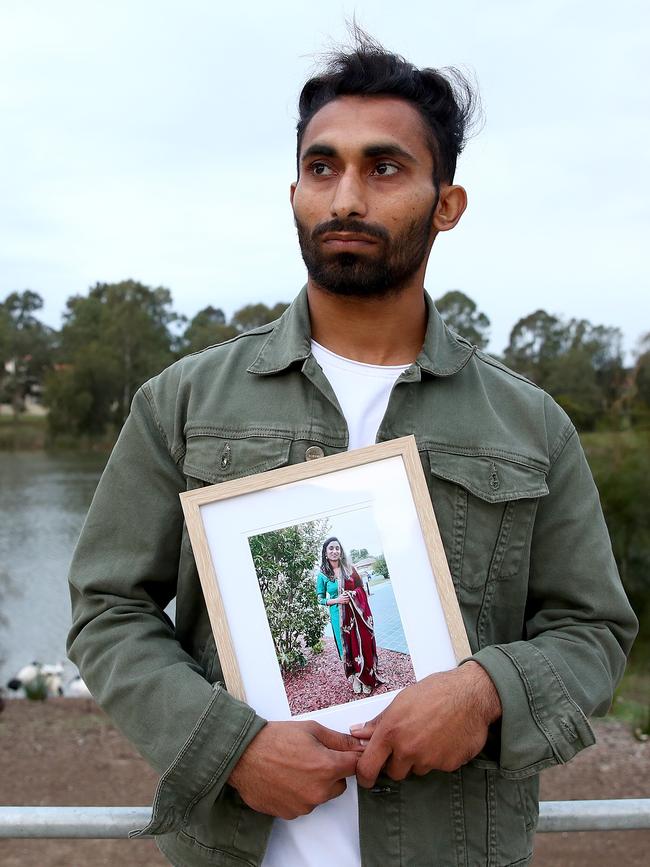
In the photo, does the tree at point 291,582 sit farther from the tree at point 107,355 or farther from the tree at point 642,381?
the tree at point 107,355

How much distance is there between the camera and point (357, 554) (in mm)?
1524

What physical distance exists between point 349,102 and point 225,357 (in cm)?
58

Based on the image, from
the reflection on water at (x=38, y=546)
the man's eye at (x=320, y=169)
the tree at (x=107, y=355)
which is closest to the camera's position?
the man's eye at (x=320, y=169)

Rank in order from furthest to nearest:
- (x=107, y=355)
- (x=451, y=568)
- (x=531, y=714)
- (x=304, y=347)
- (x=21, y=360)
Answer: (x=21, y=360) → (x=107, y=355) → (x=304, y=347) → (x=451, y=568) → (x=531, y=714)

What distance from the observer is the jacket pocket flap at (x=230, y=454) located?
1.60m

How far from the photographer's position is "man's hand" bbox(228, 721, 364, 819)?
53.4 inches

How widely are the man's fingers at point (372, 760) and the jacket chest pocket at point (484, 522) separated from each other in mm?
319

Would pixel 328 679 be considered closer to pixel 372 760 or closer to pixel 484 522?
pixel 372 760

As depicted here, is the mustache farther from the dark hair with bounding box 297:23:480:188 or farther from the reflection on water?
the reflection on water

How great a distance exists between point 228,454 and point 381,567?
0.36 m

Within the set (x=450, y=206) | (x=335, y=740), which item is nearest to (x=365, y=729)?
(x=335, y=740)

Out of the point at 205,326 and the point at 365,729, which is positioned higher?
the point at 205,326

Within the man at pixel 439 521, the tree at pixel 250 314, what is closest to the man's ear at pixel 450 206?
the man at pixel 439 521

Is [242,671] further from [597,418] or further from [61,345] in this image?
[61,345]
